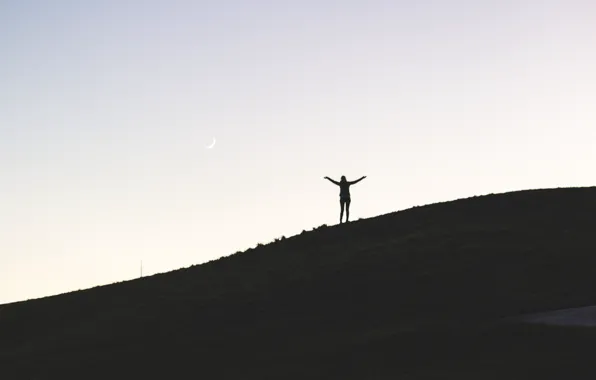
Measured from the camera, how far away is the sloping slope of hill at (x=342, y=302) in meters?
21.6

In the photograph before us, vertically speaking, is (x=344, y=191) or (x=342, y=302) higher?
(x=344, y=191)

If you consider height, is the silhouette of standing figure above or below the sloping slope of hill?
above

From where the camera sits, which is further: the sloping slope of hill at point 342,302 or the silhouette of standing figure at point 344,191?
the silhouette of standing figure at point 344,191

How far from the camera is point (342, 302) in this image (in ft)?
89.3

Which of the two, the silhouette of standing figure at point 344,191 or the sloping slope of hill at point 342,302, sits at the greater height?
the silhouette of standing figure at point 344,191

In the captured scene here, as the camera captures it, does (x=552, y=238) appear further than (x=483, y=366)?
Yes

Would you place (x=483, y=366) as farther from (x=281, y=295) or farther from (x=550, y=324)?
(x=281, y=295)

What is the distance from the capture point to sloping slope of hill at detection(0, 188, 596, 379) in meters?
21.6

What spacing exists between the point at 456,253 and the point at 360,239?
6.09m

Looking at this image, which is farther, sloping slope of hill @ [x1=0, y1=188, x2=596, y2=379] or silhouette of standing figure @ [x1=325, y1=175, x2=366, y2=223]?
silhouette of standing figure @ [x1=325, y1=175, x2=366, y2=223]

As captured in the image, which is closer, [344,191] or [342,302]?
[342,302]

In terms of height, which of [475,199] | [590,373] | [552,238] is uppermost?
[475,199]

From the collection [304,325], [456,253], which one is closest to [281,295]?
[304,325]

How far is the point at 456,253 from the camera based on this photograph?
30.4m
